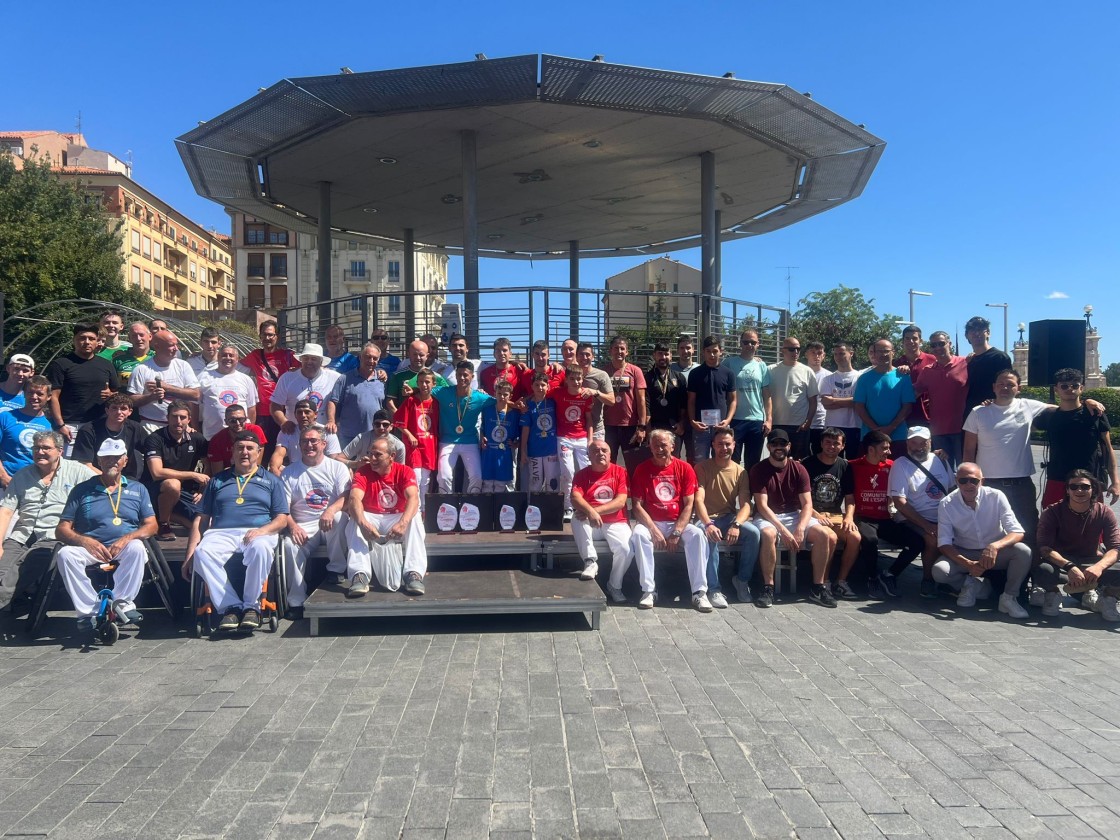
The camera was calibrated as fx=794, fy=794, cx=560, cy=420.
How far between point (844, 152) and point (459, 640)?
11.8 metres

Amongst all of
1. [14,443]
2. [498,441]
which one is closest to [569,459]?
[498,441]

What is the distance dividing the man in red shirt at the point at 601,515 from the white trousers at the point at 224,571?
2.71m

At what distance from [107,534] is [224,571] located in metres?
1.01

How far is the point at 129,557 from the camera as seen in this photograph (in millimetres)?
6340

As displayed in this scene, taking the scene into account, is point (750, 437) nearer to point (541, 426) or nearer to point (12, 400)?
point (541, 426)

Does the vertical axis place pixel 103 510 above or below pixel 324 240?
below

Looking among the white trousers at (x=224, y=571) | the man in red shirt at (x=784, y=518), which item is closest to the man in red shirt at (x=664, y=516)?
the man in red shirt at (x=784, y=518)

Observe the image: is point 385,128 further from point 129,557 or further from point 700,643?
point 700,643

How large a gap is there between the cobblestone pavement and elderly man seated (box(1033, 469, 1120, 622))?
1.33 ft

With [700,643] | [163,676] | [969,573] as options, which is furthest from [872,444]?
[163,676]

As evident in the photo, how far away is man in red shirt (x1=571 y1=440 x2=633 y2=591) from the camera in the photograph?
289 inches

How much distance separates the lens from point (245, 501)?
22.4 ft

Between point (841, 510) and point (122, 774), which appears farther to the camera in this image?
point (841, 510)

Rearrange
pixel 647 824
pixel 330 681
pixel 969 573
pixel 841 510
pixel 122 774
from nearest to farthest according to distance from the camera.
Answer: pixel 647 824 < pixel 122 774 < pixel 330 681 < pixel 969 573 < pixel 841 510
